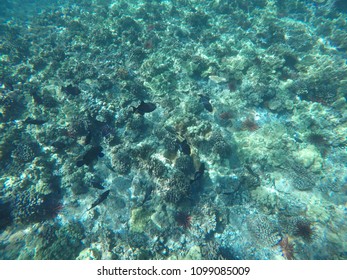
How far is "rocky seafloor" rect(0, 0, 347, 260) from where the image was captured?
628 centimetres

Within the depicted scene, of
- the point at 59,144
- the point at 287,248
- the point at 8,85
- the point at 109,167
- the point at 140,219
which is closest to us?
the point at 287,248

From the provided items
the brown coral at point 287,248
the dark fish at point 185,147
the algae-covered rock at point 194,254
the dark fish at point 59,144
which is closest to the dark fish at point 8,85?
the dark fish at point 59,144

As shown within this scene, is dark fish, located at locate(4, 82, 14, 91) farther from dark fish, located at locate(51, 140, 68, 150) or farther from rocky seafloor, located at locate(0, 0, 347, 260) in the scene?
dark fish, located at locate(51, 140, 68, 150)

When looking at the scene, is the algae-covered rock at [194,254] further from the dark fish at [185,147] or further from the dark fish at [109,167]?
the dark fish at [109,167]

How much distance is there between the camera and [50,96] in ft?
32.2

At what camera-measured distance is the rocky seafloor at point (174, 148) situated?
20.6 ft

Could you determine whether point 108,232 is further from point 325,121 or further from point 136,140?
point 325,121

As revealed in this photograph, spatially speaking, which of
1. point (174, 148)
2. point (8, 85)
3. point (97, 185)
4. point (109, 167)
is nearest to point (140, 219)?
point (97, 185)

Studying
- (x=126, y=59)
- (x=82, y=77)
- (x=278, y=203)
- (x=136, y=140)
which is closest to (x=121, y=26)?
(x=126, y=59)

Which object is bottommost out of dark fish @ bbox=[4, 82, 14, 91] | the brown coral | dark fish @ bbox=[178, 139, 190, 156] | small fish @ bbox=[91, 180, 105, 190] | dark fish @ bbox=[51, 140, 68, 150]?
the brown coral

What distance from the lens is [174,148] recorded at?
7.33 m

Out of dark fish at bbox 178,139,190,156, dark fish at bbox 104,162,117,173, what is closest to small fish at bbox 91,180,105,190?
dark fish at bbox 104,162,117,173

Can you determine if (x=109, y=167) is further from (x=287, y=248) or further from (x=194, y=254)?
(x=287, y=248)

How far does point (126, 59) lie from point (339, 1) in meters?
18.0
